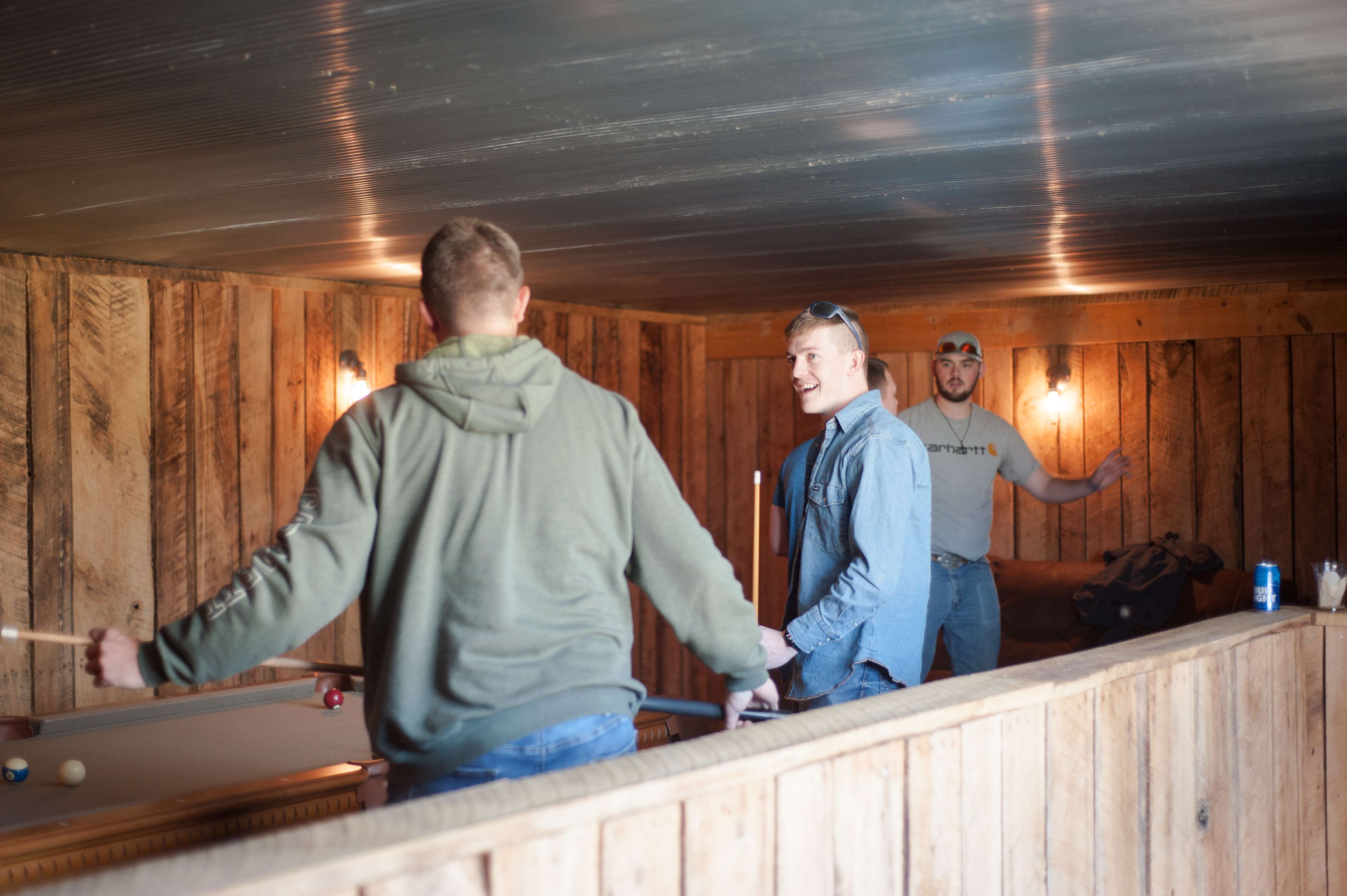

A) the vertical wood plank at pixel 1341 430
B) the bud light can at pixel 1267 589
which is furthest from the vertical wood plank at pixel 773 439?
the bud light can at pixel 1267 589

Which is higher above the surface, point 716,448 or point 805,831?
point 716,448

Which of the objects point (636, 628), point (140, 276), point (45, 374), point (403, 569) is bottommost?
point (636, 628)

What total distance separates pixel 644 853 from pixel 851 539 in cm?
129

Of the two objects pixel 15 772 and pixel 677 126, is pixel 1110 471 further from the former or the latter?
pixel 15 772

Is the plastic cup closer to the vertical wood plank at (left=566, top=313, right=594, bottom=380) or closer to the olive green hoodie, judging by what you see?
the olive green hoodie

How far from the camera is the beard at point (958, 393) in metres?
4.75

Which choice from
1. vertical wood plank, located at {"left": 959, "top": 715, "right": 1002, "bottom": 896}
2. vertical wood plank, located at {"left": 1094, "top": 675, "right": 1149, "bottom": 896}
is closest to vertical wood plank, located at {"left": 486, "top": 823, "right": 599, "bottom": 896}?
vertical wood plank, located at {"left": 959, "top": 715, "right": 1002, "bottom": 896}

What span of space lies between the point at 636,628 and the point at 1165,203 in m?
3.78

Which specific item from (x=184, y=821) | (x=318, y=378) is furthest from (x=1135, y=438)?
(x=184, y=821)

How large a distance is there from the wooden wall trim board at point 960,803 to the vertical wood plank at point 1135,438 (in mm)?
2889

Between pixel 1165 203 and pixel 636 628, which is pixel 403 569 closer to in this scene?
pixel 1165 203

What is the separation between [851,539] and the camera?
2.49 meters

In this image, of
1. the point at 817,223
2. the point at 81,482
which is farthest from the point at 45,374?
the point at 817,223

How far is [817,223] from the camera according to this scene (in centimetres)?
389
